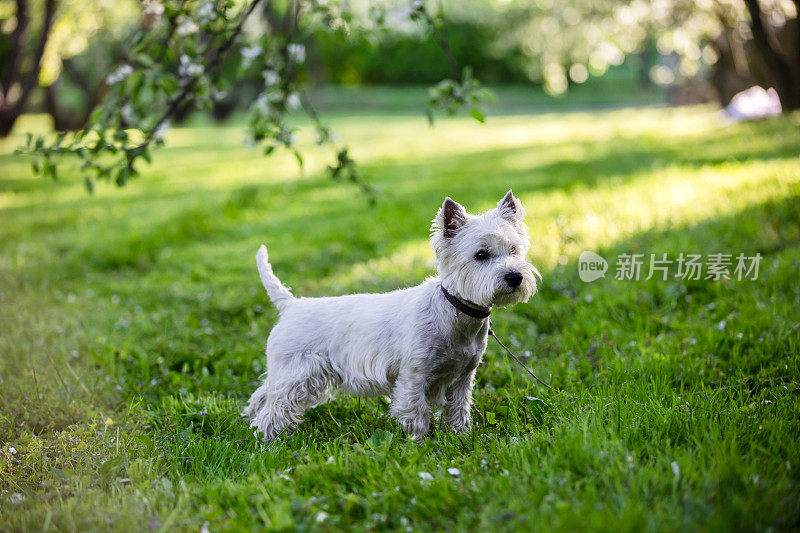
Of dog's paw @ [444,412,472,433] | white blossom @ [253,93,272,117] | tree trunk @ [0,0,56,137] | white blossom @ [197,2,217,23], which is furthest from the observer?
tree trunk @ [0,0,56,137]

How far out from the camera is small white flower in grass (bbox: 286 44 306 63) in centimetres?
644

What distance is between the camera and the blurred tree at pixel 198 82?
5.65 m

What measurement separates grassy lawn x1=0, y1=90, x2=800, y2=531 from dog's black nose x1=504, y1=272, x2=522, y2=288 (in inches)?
36.3

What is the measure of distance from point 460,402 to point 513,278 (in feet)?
3.63

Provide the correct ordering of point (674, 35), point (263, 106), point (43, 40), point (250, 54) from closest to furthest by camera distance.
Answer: point (263, 106) → point (250, 54) → point (43, 40) → point (674, 35)

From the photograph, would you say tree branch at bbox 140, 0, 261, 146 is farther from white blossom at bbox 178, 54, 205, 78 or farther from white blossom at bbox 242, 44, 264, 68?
white blossom at bbox 242, 44, 264, 68

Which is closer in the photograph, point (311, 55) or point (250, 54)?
point (250, 54)

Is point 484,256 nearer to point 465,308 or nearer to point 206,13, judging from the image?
point 465,308

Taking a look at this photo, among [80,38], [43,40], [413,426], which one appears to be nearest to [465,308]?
[413,426]

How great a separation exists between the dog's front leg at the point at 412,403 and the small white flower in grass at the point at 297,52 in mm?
3777

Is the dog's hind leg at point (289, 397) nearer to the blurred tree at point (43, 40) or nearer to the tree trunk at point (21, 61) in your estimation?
the blurred tree at point (43, 40)

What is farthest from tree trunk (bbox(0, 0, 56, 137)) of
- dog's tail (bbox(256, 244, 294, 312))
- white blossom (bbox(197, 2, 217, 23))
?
dog's tail (bbox(256, 244, 294, 312))

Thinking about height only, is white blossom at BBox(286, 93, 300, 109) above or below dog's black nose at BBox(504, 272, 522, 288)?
above

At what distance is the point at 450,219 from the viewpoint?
4.20m
